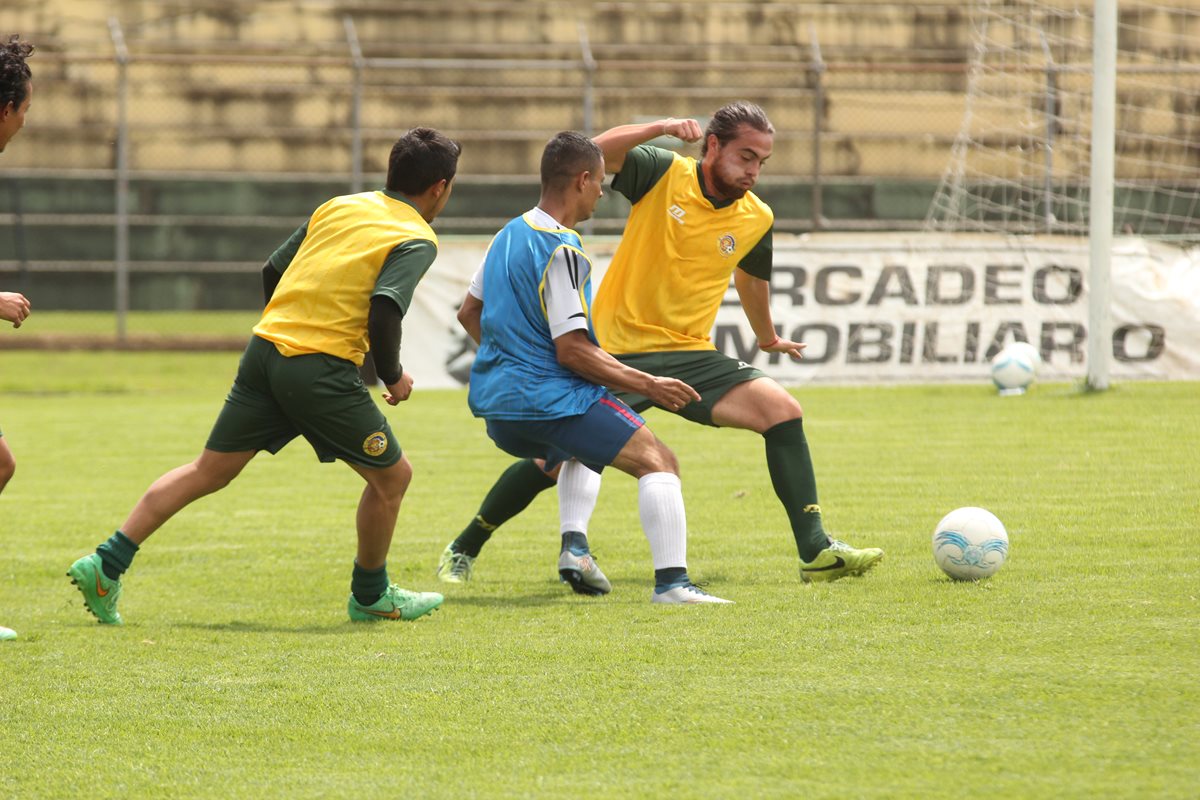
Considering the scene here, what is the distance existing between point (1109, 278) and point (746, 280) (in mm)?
7026

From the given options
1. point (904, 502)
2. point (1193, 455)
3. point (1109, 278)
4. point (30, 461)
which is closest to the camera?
point (904, 502)

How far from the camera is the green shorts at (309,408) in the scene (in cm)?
540

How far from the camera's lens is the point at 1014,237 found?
14.7 meters

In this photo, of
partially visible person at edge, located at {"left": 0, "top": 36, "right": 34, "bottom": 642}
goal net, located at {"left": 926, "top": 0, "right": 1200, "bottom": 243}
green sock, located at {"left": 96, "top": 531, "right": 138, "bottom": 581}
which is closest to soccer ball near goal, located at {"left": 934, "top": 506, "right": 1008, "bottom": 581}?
green sock, located at {"left": 96, "top": 531, "right": 138, "bottom": 581}

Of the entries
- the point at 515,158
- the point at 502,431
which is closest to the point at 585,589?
the point at 502,431

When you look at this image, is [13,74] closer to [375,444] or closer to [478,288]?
[375,444]

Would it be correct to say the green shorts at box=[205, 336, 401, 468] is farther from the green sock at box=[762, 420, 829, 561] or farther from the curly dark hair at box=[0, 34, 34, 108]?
the green sock at box=[762, 420, 829, 561]

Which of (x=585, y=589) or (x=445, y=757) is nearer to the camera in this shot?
(x=445, y=757)

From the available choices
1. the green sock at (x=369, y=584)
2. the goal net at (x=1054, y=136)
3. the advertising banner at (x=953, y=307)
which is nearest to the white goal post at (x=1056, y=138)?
the goal net at (x=1054, y=136)

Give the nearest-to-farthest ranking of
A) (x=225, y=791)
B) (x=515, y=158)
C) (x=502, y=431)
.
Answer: (x=225, y=791)
(x=502, y=431)
(x=515, y=158)

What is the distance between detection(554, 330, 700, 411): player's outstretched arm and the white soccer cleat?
67cm

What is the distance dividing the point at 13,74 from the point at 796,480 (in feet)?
10.4

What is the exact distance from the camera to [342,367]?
5461 mm

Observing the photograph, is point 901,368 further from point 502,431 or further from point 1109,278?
point 502,431
